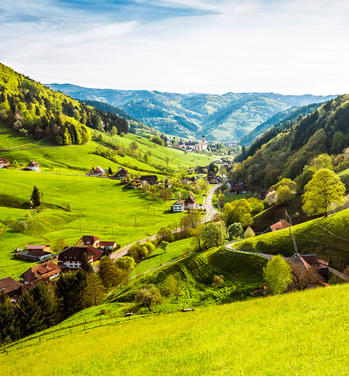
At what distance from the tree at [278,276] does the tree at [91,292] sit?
130 ft

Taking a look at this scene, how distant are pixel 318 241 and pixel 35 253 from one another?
273 feet

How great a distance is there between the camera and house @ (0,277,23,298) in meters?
65.5

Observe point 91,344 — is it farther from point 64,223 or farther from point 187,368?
point 64,223

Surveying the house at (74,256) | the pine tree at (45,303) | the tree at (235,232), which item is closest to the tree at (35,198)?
the house at (74,256)

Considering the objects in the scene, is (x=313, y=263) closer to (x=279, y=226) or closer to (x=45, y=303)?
(x=279, y=226)

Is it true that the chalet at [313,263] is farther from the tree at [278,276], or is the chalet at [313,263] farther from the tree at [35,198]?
the tree at [35,198]

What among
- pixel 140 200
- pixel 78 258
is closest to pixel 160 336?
pixel 78 258

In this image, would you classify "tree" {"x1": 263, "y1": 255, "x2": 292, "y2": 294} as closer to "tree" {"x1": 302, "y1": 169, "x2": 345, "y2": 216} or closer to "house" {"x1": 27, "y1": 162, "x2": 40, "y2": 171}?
"tree" {"x1": 302, "y1": 169, "x2": 345, "y2": 216}

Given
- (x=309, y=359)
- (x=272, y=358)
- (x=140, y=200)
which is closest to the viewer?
(x=309, y=359)

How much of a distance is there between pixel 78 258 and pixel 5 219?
43389 millimetres

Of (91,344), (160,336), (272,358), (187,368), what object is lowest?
(91,344)

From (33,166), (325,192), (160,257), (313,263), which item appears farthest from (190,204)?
(33,166)

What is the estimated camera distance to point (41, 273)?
7412 cm

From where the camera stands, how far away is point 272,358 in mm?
17562
